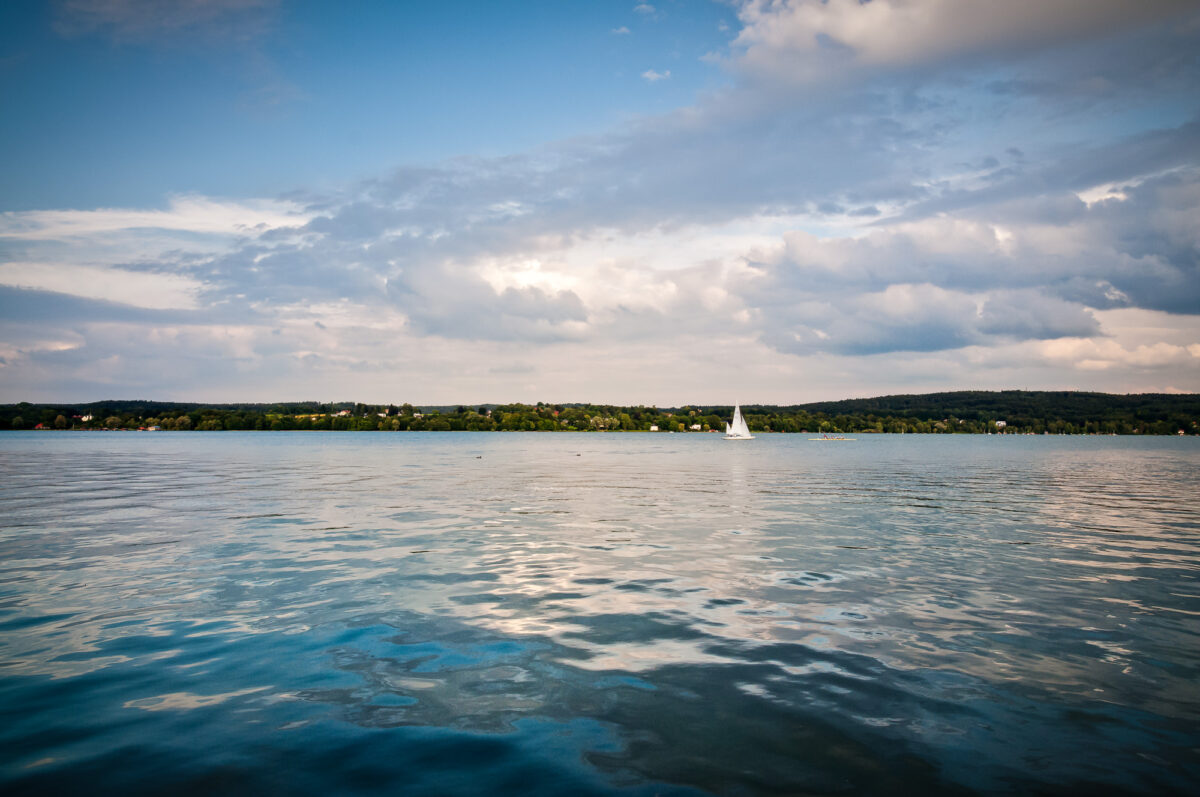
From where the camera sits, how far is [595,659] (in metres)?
11.6

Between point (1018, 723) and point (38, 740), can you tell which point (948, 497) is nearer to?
point (1018, 723)

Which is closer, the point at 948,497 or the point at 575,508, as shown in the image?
the point at 575,508

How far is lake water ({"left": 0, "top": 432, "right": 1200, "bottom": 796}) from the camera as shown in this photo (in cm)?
779

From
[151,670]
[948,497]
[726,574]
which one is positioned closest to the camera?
[151,670]

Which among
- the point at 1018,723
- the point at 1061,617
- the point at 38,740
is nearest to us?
the point at 38,740

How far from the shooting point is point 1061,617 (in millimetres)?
14398

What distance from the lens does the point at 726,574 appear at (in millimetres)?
18734

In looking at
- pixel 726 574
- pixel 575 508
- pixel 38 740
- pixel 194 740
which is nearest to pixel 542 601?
pixel 726 574

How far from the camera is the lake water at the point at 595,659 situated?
307 inches

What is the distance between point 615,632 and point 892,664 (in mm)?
5003

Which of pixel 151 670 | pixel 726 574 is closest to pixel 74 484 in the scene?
pixel 151 670

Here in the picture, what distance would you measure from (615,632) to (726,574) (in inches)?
249

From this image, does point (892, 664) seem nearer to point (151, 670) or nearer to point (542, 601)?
point (542, 601)

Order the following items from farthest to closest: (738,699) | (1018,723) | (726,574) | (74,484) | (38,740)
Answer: (74,484)
(726,574)
(738,699)
(1018,723)
(38,740)
